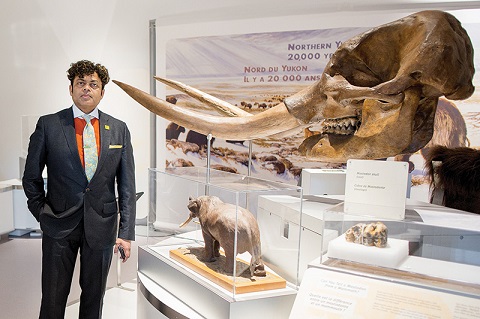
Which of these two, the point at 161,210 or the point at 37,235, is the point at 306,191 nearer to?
the point at 161,210

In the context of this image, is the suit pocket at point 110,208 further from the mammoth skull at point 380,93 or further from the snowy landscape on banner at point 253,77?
the snowy landscape on banner at point 253,77

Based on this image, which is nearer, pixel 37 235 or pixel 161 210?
pixel 161 210

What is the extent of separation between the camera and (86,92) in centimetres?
271

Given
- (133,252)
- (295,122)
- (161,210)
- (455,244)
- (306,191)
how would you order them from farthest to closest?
(133,252) < (306,191) < (161,210) < (295,122) < (455,244)

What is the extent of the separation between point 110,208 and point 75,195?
0.70 feet

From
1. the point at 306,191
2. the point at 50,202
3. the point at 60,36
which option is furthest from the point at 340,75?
the point at 60,36

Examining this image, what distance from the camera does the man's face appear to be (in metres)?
2.71

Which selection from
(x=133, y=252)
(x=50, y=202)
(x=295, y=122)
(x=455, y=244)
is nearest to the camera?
(x=455, y=244)

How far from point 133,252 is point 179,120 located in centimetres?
271

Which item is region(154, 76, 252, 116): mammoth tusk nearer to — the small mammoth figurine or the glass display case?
the small mammoth figurine

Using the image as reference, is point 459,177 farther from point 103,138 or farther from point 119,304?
point 119,304

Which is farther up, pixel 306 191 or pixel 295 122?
pixel 295 122

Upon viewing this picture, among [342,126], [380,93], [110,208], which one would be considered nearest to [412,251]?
[380,93]

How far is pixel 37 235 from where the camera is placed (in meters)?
5.61
